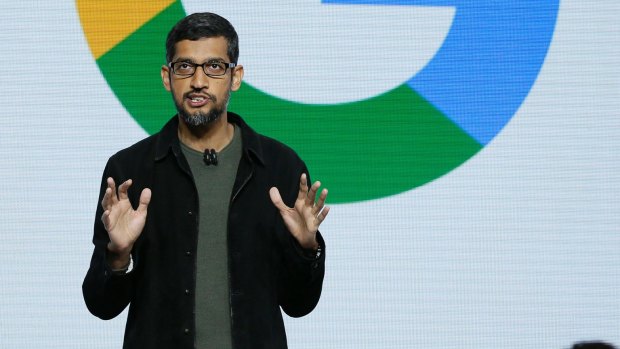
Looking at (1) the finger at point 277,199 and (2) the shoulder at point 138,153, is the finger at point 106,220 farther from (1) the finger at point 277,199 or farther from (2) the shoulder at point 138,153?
(1) the finger at point 277,199

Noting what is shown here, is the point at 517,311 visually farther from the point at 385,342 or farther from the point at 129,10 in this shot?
the point at 129,10

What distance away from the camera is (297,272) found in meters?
2.23

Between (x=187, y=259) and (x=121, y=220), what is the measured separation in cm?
17

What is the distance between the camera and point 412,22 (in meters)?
3.79

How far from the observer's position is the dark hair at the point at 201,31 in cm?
230

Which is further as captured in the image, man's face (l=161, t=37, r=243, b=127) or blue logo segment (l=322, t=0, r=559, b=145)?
blue logo segment (l=322, t=0, r=559, b=145)

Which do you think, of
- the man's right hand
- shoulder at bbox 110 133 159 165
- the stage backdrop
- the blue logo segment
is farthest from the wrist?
the blue logo segment

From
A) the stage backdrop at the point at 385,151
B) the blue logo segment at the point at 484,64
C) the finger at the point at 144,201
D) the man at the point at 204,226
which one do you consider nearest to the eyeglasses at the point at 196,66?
the man at the point at 204,226

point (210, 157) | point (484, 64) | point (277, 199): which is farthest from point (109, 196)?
point (484, 64)

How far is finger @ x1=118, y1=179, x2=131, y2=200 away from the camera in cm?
212

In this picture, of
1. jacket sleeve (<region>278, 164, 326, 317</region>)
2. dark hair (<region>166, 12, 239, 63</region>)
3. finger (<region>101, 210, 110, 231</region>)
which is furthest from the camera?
dark hair (<region>166, 12, 239, 63</region>)

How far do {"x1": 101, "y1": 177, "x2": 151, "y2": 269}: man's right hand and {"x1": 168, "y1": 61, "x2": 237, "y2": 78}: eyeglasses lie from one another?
0.96 feet

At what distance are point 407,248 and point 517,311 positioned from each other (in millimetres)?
472

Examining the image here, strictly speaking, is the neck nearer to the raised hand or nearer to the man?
the man
